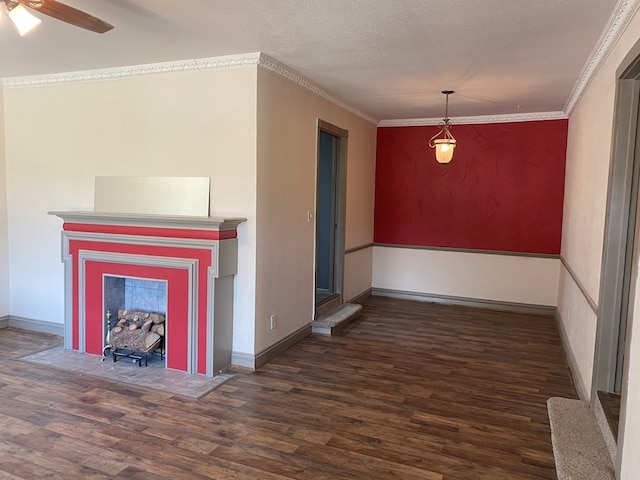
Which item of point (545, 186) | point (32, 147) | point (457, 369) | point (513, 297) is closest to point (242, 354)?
point (457, 369)

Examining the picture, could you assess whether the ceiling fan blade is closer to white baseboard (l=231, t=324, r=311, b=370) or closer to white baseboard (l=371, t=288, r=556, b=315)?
white baseboard (l=231, t=324, r=311, b=370)

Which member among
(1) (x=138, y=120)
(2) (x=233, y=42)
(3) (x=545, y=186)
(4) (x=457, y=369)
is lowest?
(4) (x=457, y=369)

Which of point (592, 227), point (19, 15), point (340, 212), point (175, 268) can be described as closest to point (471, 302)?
point (340, 212)

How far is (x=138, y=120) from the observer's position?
422 centimetres

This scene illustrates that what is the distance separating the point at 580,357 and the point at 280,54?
3.29 m

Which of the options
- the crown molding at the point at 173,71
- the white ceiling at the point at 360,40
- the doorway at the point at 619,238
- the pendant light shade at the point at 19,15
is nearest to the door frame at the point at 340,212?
the crown molding at the point at 173,71

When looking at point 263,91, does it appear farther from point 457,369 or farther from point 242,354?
point 457,369

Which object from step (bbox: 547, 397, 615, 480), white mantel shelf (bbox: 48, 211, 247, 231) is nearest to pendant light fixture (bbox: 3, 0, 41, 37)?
white mantel shelf (bbox: 48, 211, 247, 231)

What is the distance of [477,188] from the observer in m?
6.44

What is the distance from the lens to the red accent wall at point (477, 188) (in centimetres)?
609

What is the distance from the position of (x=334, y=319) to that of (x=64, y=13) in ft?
12.2

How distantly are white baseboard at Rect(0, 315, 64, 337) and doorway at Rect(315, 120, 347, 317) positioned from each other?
266 cm

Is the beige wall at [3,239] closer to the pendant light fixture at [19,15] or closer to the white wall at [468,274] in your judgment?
the pendant light fixture at [19,15]

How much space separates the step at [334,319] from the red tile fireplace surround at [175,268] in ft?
4.12
